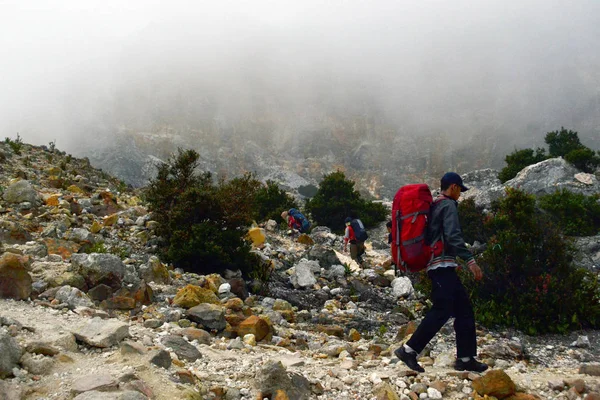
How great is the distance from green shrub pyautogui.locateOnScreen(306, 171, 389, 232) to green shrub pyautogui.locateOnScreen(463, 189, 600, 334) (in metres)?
14.5

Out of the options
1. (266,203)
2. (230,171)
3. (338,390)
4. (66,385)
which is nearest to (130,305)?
(66,385)

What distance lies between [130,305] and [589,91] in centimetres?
10876

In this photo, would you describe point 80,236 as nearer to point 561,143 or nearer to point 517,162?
point 517,162

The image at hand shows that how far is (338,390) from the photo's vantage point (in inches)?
143

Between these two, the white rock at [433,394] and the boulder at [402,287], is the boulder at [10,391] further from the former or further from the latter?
the boulder at [402,287]

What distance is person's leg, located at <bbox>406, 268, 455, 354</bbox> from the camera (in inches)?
160

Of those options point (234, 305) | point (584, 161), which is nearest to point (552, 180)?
point (584, 161)

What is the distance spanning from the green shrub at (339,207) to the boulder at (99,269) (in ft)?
54.1

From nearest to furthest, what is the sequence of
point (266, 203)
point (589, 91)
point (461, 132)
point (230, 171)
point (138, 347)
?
point (138, 347) → point (266, 203) → point (230, 171) → point (589, 91) → point (461, 132)

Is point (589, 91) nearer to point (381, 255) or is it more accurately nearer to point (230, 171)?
point (230, 171)

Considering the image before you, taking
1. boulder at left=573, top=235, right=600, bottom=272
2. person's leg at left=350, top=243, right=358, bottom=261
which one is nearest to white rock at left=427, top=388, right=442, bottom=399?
person's leg at left=350, top=243, right=358, bottom=261

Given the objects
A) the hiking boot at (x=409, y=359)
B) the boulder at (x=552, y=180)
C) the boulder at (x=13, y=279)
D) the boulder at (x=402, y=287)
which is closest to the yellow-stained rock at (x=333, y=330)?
the hiking boot at (x=409, y=359)

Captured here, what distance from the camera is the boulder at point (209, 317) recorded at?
17.6 ft

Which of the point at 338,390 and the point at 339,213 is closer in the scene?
the point at 338,390
